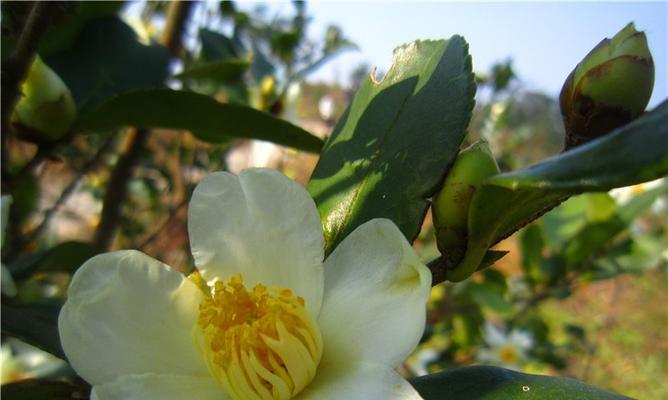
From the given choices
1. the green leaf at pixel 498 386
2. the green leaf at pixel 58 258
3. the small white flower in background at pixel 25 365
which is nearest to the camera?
the green leaf at pixel 498 386

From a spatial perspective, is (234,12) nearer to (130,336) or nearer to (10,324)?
(10,324)

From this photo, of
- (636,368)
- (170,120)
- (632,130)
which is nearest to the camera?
(632,130)

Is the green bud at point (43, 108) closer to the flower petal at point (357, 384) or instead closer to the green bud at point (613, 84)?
the flower petal at point (357, 384)

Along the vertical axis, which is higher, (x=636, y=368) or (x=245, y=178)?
(x=245, y=178)

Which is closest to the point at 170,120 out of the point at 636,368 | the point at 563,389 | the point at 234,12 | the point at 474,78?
the point at 474,78

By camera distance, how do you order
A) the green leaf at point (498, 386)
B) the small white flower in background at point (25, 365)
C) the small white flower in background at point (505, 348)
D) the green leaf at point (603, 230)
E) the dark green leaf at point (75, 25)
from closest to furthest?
the green leaf at point (498, 386), the dark green leaf at point (75, 25), the small white flower in background at point (25, 365), the green leaf at point (603, 230), the small white flower in background at point (505, 348)

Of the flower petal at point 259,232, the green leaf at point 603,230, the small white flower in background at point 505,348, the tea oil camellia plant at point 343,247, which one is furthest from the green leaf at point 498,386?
the small white flower in background at point 505,348
